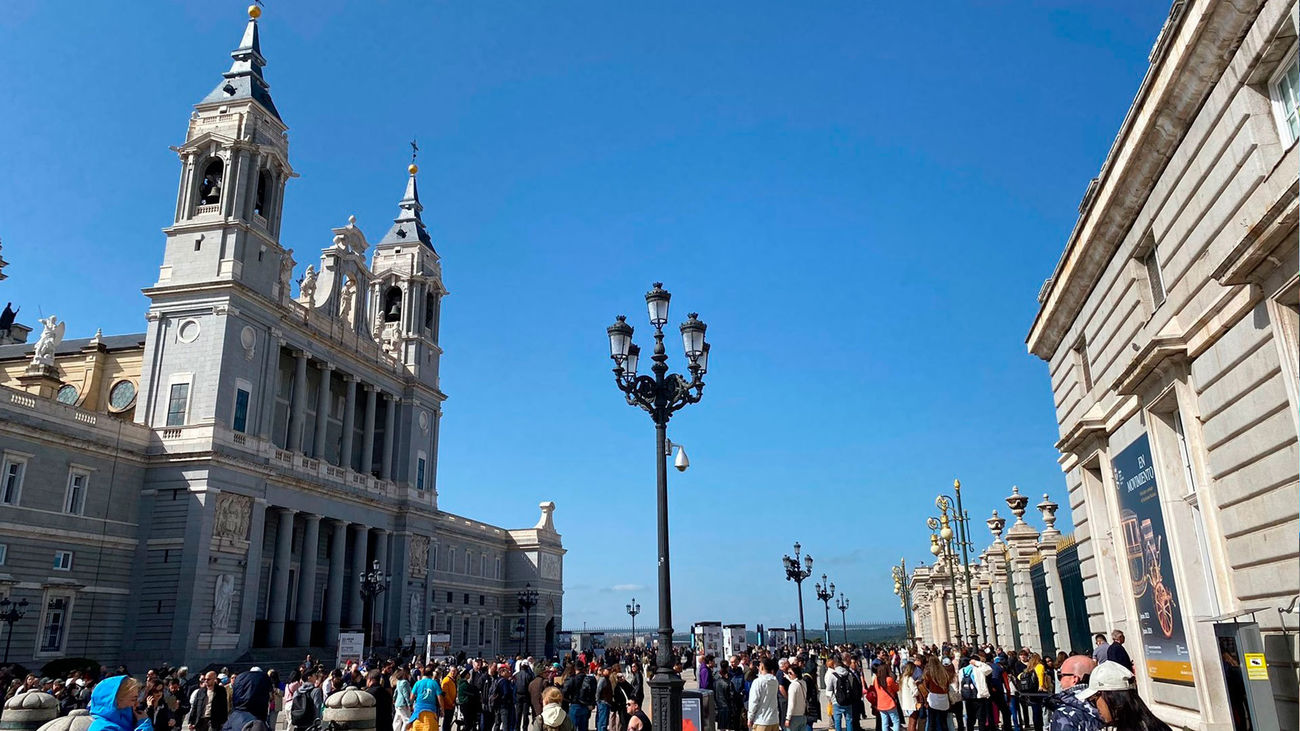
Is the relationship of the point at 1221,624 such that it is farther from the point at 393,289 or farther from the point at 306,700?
the point at 393,289

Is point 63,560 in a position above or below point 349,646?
above

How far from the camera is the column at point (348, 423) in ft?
168

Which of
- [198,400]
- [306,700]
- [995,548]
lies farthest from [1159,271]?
[198,400]

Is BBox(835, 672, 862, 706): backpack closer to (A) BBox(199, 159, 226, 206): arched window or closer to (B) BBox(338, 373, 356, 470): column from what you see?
(A) BBox(199, 159, 226, 206): arched window

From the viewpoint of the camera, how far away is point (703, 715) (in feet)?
44.4

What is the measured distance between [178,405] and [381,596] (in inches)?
715

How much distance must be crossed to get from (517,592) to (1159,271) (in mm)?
67563

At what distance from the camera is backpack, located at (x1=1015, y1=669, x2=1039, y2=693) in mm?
17203

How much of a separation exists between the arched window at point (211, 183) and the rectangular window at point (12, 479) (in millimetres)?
15674

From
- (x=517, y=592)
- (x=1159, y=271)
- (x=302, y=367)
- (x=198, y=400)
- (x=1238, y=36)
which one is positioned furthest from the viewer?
(x=517, y=592)

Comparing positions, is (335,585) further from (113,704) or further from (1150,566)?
(113,704)

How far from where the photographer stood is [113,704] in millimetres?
6668

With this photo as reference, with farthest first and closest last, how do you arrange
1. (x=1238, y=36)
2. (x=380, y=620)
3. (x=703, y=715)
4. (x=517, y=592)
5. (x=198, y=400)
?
(x=517, y=592) → (x=380, y=620) → (x=198, y=400) → (x=703, y=715) → (x=1238, y=36)

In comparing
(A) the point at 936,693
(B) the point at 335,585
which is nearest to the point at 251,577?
(B) the point at 335,585
